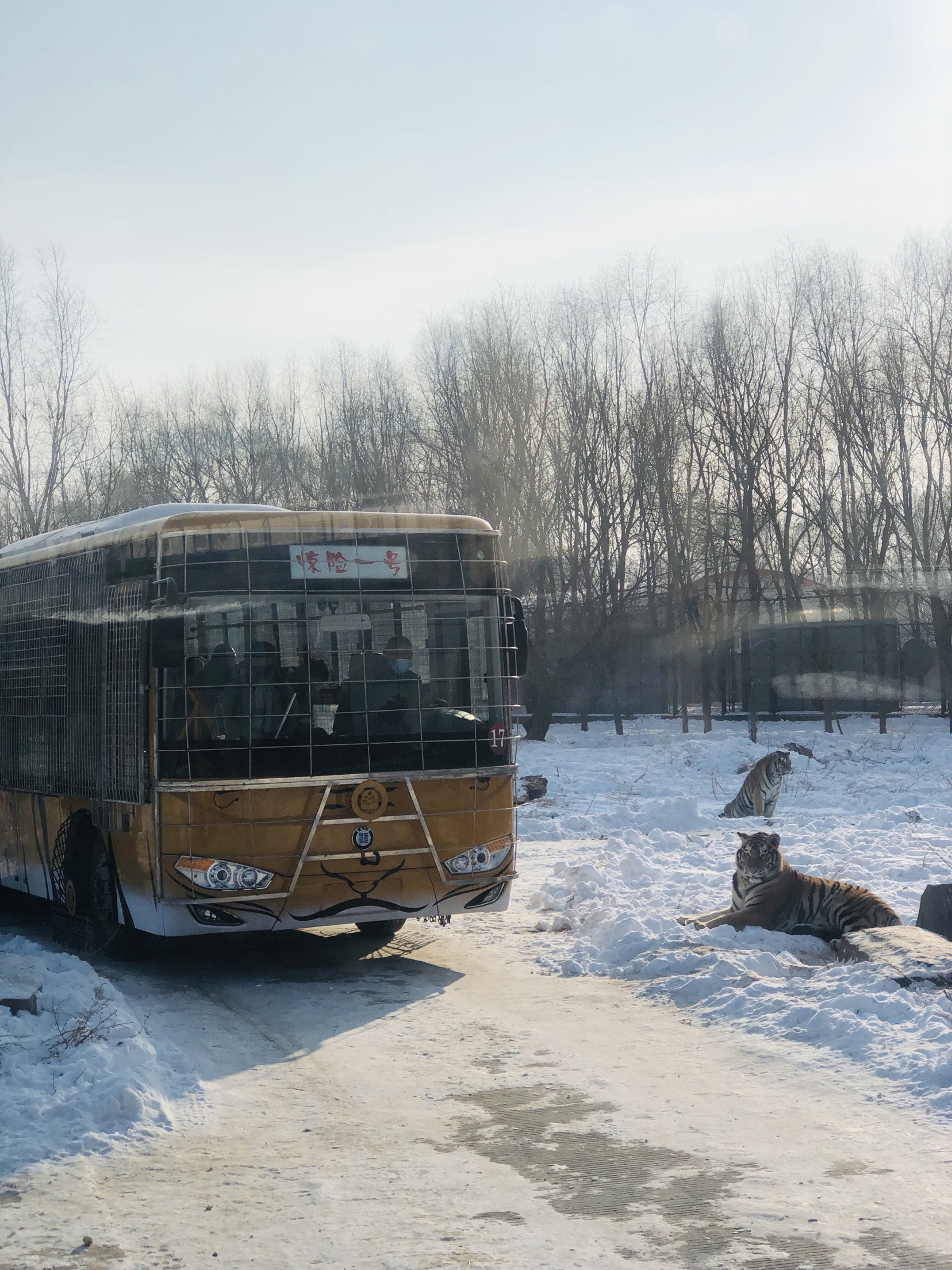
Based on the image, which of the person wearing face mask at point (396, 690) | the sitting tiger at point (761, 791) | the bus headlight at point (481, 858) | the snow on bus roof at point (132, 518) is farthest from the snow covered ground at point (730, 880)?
the snow on bus roof at point (132, 518)

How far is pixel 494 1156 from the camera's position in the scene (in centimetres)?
543

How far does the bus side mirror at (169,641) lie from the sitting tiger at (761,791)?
11.2 metres

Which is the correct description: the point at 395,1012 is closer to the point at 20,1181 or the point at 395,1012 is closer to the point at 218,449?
the point at 20,1181

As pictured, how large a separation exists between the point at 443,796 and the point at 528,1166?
4.08 metres

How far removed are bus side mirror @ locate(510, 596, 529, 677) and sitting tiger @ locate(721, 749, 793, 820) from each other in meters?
9.26

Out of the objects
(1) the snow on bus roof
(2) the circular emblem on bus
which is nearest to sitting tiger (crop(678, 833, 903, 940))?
(2) the circular emblem on bus

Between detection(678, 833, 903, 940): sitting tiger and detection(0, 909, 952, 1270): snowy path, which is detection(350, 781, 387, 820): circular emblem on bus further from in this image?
detection(678, 833, 903, 940): sitting tiger

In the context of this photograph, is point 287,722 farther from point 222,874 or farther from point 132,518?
point 132,518

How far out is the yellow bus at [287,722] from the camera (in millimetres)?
8625

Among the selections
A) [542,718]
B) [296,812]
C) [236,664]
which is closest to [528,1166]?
[296,812]

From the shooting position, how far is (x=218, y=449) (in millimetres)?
45719

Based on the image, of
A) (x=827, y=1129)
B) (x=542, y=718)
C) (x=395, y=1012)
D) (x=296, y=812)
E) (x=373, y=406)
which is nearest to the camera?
(x=827, y=1129)

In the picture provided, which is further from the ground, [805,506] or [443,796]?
[805,506]

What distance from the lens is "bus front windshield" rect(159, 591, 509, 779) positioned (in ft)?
28.5
